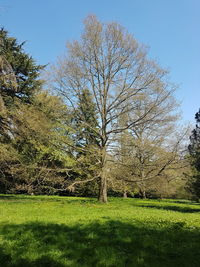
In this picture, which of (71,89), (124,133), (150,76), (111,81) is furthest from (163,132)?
(71,89)

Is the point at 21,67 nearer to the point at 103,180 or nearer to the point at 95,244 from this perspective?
the point at 103,180

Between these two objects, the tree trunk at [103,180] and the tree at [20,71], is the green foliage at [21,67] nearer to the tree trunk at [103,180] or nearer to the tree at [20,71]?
the tree at [20,71]

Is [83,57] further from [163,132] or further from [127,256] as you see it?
[127,256]

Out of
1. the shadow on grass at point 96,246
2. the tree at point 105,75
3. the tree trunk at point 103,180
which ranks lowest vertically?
the shadow on grass at point 96,246

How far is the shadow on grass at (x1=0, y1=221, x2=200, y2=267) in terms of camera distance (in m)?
3.67

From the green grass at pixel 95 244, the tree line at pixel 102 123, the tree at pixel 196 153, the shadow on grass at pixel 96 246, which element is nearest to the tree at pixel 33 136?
the tree line at pixel 102 123

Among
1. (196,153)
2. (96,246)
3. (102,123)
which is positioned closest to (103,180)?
(102,123)

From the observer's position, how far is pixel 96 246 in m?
4.43

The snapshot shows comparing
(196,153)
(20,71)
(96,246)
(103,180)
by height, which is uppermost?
(20,71)

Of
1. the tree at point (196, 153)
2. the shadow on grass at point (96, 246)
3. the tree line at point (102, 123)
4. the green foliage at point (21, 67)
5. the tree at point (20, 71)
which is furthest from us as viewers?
the green foliage at point (21, 67)

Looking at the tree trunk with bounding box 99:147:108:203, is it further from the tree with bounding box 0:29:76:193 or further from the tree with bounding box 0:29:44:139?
the tree with bounding box 0:29:44:139

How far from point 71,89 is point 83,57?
2272 mm

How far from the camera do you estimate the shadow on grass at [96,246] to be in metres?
3.67

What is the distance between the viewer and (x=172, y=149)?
1191 centimetres
